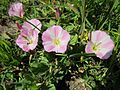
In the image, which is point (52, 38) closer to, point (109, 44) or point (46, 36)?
point (46, 36)

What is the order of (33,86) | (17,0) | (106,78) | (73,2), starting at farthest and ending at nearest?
1. (17,0)
2. (73,2)
3. (106,78)
4. (33,86)

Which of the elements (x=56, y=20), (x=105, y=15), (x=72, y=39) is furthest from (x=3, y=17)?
(x=105, y=15)

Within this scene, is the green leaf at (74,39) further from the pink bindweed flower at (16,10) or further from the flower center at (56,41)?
the pink bindweed flower at (16,10)

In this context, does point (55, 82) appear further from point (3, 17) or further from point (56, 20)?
point (3, 17)

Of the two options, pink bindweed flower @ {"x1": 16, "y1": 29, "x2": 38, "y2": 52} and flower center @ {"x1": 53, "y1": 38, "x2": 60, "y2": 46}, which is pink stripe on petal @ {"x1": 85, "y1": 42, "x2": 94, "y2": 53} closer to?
flower center @ {"x1": 53, "y1": 38, "x2": 60, "y2": 46}

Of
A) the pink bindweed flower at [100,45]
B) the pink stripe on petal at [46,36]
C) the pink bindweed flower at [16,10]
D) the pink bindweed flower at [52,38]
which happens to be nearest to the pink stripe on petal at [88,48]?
the pink bindweed flower at [100,45]
